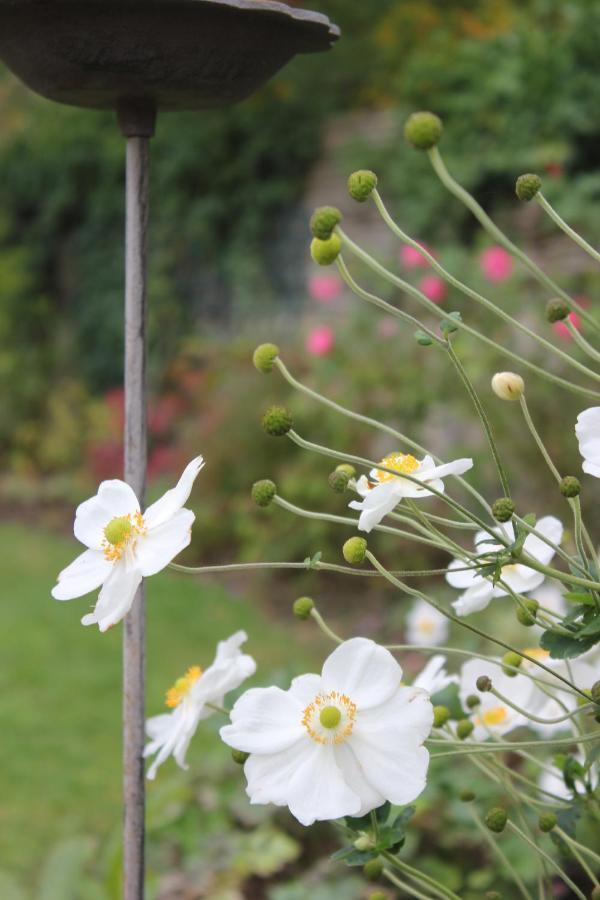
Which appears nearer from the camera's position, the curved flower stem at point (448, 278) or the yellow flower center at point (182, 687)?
the curved flower stem at point (448, 278)

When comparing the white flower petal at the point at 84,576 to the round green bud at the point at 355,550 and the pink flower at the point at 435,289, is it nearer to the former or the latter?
the round green bud at the point at 355,550

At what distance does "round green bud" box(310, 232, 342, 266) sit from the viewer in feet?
2.74

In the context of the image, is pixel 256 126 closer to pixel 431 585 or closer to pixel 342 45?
pixel 342 45

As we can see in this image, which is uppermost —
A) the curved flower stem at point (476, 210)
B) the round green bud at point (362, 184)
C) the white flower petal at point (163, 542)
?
the curved flower stem at point (476, 210)

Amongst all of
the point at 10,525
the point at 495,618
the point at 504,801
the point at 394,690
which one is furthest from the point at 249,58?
the point at 10,525

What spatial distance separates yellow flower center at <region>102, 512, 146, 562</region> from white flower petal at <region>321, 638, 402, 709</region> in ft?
0.62

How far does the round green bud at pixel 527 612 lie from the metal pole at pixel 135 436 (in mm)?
503

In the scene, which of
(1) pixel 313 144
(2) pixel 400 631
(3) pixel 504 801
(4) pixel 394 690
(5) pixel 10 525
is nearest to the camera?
(4) pixel 394 690

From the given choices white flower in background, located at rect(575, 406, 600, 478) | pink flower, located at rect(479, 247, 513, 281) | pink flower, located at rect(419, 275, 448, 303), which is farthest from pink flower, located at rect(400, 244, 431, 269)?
white flower in background, located at rect(575, 406, 600, 478)

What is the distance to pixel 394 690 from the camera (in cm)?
86

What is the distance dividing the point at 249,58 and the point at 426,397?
11.3ft

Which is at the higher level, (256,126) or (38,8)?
(38,8)

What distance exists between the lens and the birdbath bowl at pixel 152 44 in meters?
1.16

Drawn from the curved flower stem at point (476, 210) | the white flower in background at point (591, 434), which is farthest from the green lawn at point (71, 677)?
the curved flower stem at point (476, 210)
